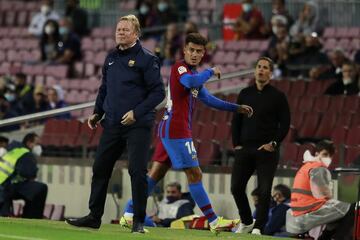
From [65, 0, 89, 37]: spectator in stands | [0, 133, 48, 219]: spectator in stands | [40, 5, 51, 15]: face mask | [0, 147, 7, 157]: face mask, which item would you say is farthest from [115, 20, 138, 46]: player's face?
[40, 5, 51, 15]: face mask

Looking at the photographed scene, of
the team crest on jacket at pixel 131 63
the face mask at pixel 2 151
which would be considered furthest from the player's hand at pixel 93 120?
the face mask at pixel 2 151

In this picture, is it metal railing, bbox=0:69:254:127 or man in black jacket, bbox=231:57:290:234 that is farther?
metal railing, bbox=0:69:254:127

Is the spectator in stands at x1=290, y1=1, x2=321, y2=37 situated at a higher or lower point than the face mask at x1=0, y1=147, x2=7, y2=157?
higher

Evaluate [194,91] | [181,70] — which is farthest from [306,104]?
[181,70]

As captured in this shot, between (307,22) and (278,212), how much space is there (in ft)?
25.7

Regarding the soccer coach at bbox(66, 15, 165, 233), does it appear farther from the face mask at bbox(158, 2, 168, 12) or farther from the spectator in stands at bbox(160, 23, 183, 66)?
the face mask at bbox(158, 2, 168, 12)

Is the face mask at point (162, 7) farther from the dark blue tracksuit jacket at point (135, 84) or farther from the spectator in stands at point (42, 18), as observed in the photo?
the dark blue tracksuit jacket at point (135, 84)

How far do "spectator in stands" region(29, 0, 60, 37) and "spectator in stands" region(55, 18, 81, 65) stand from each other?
0.91m

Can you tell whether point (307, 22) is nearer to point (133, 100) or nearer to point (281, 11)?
point (281, 11)

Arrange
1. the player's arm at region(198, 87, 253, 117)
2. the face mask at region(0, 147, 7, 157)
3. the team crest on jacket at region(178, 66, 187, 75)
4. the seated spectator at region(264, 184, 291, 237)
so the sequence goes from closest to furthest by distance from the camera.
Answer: the team crest on jacket at region(178, 66, 187, 75) < the player's arm at region(198, 87, 253, 117) < the seated spectator at region(264, 184, 291, 237) < the face mask at region(0, 147, 7, 157)

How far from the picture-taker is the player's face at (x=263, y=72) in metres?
14.4

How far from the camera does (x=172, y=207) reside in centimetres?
1725

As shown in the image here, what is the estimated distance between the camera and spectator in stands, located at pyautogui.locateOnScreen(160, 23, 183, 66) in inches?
932

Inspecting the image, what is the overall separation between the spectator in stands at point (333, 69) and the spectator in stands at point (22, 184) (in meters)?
4.86
